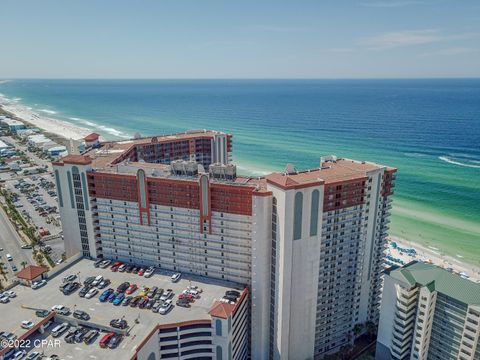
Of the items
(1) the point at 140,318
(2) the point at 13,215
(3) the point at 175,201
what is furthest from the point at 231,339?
(2) the point at 13,215

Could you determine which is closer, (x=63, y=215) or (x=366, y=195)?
(x=366, y=195)

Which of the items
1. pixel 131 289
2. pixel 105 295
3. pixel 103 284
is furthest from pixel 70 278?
pixel 131 289

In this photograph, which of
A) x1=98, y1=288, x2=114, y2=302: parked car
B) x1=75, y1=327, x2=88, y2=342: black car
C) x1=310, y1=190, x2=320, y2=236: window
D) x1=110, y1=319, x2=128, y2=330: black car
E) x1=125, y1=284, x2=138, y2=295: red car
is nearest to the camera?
x1=75, y1=327, x2=88, y2=342: black car

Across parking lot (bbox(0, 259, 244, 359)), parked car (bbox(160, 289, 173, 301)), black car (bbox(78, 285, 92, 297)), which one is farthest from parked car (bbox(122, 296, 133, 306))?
black car (bbox(78, 285, 92, 297))

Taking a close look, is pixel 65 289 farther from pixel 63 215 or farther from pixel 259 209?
pixel 259 209

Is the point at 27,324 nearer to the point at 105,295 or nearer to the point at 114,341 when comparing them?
the point at 105,295

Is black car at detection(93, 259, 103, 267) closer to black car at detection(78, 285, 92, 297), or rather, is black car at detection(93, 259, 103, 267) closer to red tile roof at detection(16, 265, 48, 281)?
Answer: black car at detection(78, 285, 92, 297)
